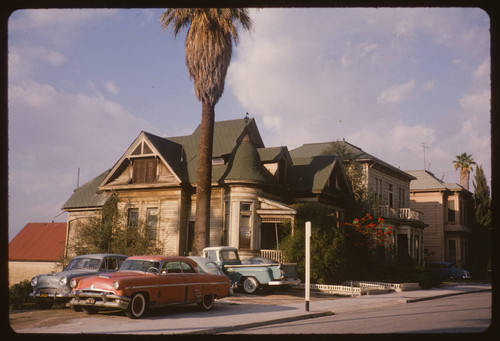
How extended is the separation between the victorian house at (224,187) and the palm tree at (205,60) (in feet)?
8.74

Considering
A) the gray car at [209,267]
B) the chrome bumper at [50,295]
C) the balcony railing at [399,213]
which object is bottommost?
the chrome bumper at [50,295]

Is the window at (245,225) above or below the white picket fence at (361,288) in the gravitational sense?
above

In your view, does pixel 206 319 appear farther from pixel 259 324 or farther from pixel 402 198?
pixel 402 198

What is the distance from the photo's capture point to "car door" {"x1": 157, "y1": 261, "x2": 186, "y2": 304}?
1409 cm

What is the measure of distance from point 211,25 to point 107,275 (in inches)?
605

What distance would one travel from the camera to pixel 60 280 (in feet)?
49.9

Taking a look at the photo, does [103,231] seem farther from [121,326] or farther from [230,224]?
[121,326]

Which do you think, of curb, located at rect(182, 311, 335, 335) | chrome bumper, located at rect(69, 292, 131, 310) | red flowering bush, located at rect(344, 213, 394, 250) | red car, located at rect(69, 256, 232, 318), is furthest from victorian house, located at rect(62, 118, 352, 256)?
chrome bumper, located at rect(69, 292, 131, 310)

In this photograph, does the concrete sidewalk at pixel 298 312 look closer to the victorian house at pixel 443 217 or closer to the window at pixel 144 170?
the window at pixel 144 170

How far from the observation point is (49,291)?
50.2 ft

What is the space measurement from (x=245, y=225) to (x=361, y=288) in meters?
7.02

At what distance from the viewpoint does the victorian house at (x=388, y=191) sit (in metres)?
37.5

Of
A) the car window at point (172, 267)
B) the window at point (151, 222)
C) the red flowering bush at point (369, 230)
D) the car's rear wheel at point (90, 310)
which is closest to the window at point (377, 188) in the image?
the red flowering bush at point (369, 230)

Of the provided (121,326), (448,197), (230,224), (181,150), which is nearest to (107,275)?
(121,326)
